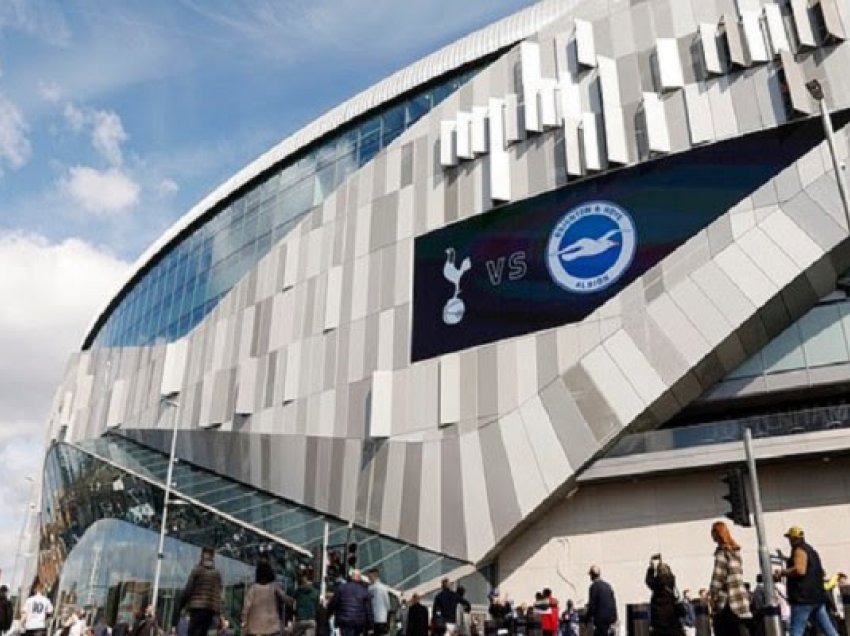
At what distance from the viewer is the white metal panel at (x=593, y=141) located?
2622cm

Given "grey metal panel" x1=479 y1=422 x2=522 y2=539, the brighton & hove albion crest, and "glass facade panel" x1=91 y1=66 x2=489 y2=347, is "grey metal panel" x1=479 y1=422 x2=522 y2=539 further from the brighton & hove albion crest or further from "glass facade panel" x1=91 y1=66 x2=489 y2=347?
"glass facade panel" x1=91 y1=66 x2=489 y2=347

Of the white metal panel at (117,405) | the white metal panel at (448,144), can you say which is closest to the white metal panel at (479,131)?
the white metal panel at (448,144)

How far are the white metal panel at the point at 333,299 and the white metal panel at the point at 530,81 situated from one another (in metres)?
9.80

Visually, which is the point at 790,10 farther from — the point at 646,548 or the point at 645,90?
the point at 646,548

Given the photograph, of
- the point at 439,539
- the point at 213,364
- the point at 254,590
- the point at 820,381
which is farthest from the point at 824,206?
the point at 213,364

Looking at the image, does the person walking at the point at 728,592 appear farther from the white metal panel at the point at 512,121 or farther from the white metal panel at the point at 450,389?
the white metal panel at the point at 512,121

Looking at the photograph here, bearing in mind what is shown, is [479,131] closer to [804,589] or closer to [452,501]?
[452,501]

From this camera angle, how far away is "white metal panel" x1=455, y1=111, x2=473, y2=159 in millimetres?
29594

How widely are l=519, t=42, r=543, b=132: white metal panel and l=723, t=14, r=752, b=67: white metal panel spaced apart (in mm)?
6447

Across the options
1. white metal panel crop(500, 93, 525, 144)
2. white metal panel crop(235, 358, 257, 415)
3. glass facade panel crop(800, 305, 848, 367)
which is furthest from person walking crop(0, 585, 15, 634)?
white metal panel crop(500, 93, 525, 144)

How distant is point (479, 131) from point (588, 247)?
678 centimetres

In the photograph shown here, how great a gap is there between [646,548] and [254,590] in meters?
15.9

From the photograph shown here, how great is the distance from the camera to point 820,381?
72.7 feet

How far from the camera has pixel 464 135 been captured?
2991 cm
